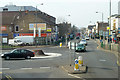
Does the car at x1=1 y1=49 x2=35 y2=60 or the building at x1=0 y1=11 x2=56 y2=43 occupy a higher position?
the building at x1=0 y1=11 x2=56 y2=43

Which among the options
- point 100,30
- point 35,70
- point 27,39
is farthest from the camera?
point 100,30

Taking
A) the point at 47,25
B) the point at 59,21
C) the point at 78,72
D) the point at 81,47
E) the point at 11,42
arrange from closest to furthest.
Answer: the point at 78,72 → the point at 81,47 → the point at 11,42 → the point at 47,25 → the point at 59,21

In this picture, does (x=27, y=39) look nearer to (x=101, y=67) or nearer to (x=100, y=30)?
(x=101, y=67)

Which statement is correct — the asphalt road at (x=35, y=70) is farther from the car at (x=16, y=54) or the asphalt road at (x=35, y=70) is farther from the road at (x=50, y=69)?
the car at (x=16, y=54)

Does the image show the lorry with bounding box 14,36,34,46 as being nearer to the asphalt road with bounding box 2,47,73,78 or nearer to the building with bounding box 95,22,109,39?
the asphalt road with bounding box 2,47,73,78

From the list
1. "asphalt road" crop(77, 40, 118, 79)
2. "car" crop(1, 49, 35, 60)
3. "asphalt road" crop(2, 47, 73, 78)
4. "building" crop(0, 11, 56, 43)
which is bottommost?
"asphalt road" crop(2, 47, 73, 78)

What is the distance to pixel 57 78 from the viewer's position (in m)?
→ 14.0

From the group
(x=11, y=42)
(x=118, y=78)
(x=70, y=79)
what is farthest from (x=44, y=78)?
(x=11, y=42)

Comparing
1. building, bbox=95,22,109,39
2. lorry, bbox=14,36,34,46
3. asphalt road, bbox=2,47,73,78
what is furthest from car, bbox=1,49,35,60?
building, bbox=95,22,109,39

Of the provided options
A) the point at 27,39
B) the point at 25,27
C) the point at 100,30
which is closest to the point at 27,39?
the point at 27,39

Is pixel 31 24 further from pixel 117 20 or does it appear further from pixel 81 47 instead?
pixel 81 47

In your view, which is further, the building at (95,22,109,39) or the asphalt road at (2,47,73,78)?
the building at (95,22,109,39)

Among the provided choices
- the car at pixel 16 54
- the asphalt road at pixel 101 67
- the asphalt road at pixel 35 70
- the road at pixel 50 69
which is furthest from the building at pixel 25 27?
the asphalt road at pixel 35 70

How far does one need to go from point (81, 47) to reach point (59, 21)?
68.2 m
